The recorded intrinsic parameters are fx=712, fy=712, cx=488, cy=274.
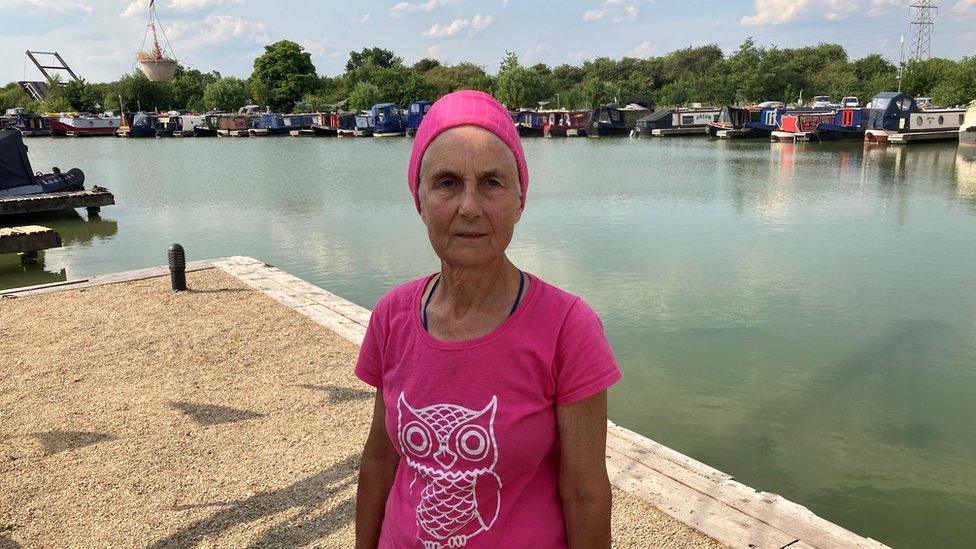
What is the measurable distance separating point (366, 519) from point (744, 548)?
2.27 metres

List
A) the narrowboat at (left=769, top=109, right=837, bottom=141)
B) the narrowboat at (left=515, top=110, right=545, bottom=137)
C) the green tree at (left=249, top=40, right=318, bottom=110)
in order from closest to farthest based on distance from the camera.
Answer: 1. the narrowboat at (left=769, top=109, right=837, bottom=141)
2. the narrowboat at (left=515, top=110, right=545, bottom=137)
3. the green tree at (left=249, top=40, right=318, bottom=110)

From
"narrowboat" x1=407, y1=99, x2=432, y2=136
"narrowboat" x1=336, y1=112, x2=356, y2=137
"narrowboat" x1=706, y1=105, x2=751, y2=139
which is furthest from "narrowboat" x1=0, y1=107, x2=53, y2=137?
"narrowboat" x1=706, y1=105, x2=751, y2=139

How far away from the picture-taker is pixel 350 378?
5914mm

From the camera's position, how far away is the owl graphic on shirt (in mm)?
1472

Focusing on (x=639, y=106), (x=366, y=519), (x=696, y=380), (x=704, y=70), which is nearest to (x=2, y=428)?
(x=366, y=519)

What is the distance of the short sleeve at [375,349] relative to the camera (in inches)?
66.6

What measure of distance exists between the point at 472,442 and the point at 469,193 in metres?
0.52

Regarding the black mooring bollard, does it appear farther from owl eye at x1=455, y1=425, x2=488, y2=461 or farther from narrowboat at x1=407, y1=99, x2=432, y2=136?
narrowboat at x1=407, y1=99, x2=432, y2=136

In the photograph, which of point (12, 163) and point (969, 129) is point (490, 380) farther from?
point (969, 129)

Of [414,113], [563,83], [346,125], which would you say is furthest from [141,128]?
[563,83]

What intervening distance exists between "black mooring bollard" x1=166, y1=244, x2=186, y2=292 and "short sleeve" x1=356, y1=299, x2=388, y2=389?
791cm

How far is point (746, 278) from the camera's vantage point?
37.5 ft

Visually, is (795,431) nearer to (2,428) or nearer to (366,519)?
(366,519)

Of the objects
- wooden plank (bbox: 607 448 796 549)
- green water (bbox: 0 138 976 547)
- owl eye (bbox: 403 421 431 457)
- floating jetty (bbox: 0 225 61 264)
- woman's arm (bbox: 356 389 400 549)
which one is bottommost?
green water (bbox: 0 138 976 547)
